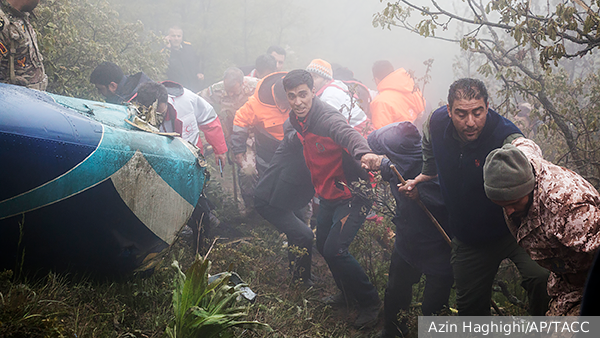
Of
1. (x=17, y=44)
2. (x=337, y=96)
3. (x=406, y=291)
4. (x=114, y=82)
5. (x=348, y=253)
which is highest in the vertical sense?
(x=337, y=96)

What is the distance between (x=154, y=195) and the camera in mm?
3150

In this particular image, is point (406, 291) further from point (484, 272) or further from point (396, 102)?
point (396, 102)

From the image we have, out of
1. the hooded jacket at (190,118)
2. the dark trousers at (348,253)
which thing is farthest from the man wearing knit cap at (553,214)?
the hooded jacket at (190,118)

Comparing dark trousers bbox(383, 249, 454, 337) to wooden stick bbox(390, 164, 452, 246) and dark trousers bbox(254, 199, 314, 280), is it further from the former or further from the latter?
dark trousers bbox(254, 199, 314, 280)

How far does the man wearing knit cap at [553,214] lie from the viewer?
1797 mm

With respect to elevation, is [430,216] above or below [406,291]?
above

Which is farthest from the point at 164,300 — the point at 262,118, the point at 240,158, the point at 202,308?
the point at 262,118

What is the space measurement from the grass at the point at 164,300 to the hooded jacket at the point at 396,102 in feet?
7.61

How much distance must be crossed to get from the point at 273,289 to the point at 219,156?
2.49m

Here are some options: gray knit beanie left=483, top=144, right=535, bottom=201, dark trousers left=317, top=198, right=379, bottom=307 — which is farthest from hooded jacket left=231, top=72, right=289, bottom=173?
gray knit beanie left=483, top=144, right=535, bottom=201

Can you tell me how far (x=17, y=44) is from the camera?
343 cm

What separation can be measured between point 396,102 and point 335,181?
301 cm

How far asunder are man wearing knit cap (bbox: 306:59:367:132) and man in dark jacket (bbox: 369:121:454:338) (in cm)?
181

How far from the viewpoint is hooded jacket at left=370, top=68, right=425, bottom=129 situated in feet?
21.3
